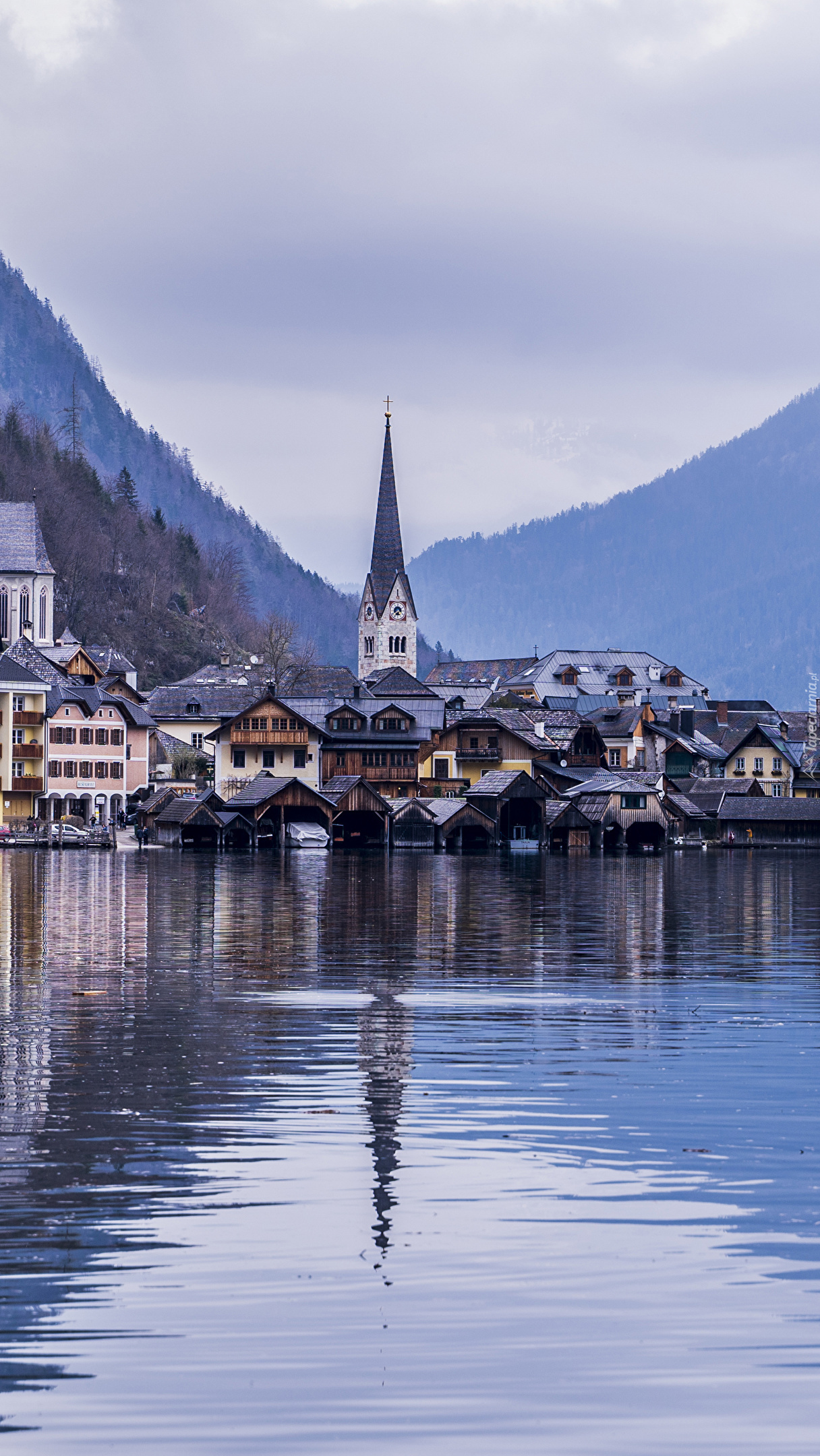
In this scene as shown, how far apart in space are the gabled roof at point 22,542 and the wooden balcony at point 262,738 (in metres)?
59.2

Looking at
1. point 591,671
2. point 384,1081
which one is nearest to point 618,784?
point 591,671

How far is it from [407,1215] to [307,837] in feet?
Answer: 305

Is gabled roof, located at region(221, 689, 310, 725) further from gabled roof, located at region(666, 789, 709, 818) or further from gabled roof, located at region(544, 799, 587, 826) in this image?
gabled roof, located at region(666, 789, 709, 818)

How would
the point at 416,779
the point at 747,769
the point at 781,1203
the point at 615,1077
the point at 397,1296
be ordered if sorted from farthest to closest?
the point at 747,769, the point at 416,779, the point at 615,1077, the point at 781,1203, the point at 397,1296

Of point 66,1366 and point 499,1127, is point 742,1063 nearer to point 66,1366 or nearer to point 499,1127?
point 499,1127

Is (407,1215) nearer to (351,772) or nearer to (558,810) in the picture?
(558,810)

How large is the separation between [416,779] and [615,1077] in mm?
97636

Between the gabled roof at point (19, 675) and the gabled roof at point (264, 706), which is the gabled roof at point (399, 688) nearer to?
the gabled roof at point (264, 706)

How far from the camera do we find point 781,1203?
15.0 metres

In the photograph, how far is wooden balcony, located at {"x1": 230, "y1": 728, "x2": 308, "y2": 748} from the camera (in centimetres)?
11625

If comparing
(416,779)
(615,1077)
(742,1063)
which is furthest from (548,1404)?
(416,779)

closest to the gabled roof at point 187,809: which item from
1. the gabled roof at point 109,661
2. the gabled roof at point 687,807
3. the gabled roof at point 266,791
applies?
the gabled roof at point 266,791

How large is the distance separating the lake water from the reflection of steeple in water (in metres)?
0.07

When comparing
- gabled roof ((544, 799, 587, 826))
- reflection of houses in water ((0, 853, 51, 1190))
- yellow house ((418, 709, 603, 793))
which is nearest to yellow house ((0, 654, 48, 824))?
yellow house ((418, 709, 603, 793))
